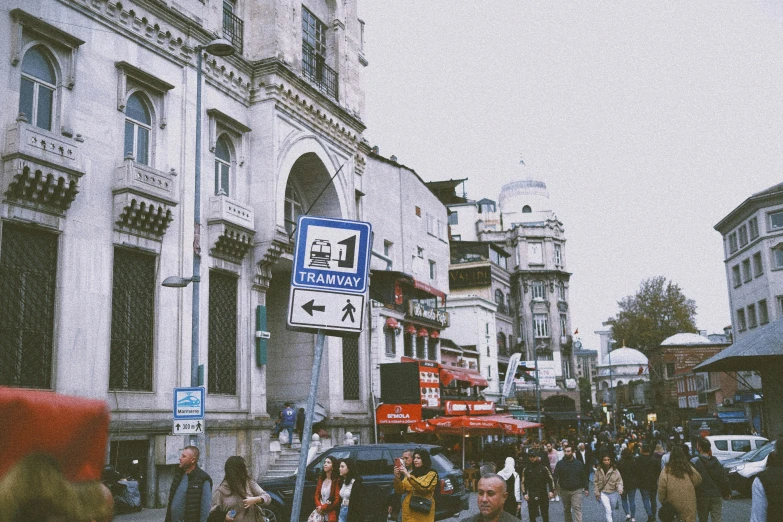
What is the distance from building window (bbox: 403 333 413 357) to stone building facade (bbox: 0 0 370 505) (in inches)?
303

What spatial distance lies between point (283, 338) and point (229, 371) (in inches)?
258

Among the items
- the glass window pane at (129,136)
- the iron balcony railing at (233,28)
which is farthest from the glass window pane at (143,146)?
the iron balcony railing at (233,28)

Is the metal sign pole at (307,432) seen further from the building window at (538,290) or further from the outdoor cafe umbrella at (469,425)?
the building window at (538,290)

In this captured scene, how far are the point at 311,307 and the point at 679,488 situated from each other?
7782 millimetres

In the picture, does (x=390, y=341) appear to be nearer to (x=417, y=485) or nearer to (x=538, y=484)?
(x=538, y=484)

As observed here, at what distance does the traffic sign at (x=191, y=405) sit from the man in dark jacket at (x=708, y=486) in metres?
9.76

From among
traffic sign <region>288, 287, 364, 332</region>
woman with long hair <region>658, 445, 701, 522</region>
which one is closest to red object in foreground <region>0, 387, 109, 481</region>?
traffic sign <region>288, 287, 364, 332</region>

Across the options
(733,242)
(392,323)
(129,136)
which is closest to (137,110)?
(129,136)

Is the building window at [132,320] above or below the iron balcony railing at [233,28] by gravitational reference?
below

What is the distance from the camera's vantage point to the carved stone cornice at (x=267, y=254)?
25.4 meters

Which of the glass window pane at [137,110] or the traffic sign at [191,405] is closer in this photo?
the traffic sign at [191,405]

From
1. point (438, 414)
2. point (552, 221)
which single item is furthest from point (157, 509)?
point (552, 221)

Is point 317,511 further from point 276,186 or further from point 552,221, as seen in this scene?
point 552,221

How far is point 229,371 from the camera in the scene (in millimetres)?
24516
